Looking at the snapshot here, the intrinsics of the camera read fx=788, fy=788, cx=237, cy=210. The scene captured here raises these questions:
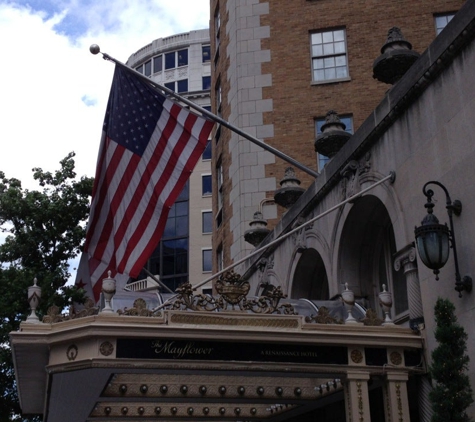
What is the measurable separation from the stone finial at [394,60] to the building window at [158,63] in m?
65.4

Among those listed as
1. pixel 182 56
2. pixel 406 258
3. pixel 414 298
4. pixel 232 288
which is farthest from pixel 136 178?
pixel 182 56

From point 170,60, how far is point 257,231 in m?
57.3

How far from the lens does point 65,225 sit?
89.7 ft

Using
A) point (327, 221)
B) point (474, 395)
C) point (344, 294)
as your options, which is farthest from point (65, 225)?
point (474, 395)

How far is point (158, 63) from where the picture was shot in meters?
79.2

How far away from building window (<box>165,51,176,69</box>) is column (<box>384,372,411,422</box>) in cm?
6891

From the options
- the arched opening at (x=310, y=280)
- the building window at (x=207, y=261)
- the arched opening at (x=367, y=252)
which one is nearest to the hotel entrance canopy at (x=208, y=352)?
the arched opening at (x=367, y=252)

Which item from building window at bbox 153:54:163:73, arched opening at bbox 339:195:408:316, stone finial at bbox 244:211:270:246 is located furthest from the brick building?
building window at bbox 153:54:163:73

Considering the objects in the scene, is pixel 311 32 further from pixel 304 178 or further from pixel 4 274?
pixel 4 274

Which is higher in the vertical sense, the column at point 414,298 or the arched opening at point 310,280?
the arched opening at point 310,280

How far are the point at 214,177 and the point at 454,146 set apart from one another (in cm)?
2029

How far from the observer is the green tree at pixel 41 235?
25.5 metres

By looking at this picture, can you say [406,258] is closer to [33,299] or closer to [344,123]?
[33,299]

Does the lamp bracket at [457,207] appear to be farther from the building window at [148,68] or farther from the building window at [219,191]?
the building window at [148,68]
